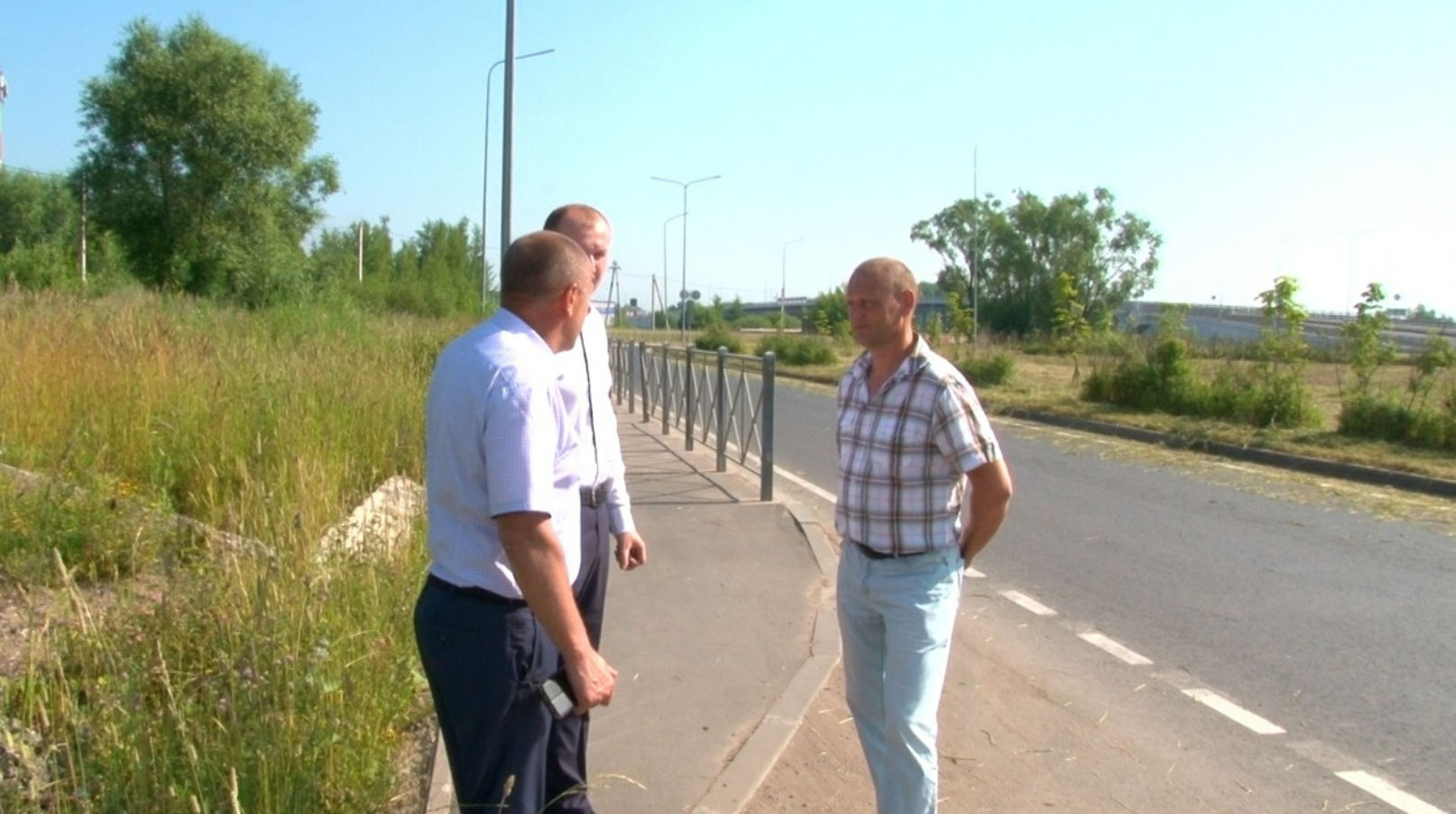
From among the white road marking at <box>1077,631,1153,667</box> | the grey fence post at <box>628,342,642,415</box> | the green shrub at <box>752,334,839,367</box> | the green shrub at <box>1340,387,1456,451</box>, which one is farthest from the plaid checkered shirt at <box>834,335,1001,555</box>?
the green shrub at <box>752,334,839,367</box>

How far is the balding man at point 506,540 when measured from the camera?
9.25 feet

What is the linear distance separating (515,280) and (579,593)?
1228 millimetres

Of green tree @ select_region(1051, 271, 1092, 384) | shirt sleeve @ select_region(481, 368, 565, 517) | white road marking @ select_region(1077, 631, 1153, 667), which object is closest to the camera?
shirt sleeve @ select_region(481, 368, 565, 517)

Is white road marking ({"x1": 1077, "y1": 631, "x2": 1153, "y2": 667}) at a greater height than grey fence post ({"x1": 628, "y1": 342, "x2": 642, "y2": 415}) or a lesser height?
lesser

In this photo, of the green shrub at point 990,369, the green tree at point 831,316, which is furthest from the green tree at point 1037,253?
the green shrub at point 990,369

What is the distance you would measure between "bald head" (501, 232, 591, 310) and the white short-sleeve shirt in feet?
0.19

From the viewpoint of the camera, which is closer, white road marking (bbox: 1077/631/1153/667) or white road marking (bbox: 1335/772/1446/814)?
white road marking (bbox: 1335/772/1446/814)

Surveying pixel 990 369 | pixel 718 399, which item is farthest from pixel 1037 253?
pixel 718 399

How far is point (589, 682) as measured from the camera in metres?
2.93

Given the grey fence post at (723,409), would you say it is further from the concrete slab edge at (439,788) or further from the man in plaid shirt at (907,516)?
the man in plaid shirt at (907,516)

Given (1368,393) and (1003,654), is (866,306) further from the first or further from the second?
(1368,393)

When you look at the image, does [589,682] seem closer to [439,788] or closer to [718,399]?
[439,788]

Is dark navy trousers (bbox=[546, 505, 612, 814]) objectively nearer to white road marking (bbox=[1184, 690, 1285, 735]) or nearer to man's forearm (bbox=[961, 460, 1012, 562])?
man's forearm (bbox=[961, 460, 1012, 562])

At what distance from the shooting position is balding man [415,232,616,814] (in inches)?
111
